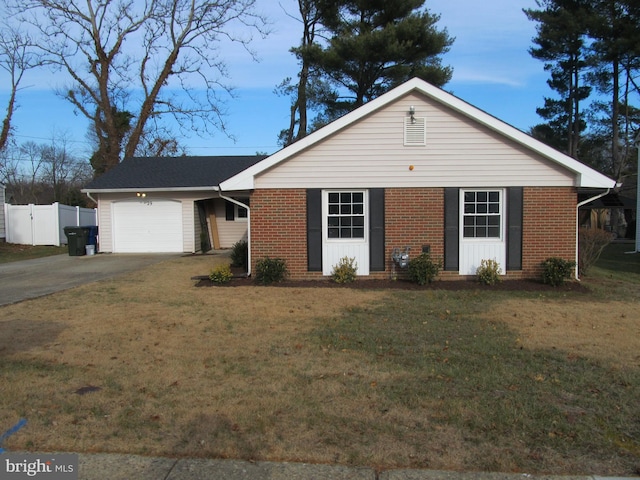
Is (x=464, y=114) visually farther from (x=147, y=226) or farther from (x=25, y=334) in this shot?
(x=147, y=226)

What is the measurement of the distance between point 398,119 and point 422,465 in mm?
9738

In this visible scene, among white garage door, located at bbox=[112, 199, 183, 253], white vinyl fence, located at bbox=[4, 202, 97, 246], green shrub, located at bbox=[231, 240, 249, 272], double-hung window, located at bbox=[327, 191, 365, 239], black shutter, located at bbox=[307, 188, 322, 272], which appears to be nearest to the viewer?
black shutter, located at bbox=[307, 188, 322, 272]

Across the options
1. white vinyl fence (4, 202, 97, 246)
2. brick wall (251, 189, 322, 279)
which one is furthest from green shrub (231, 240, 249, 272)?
white vinyl fence (4, 202, 97, 246)

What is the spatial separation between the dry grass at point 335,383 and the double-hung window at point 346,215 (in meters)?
3.45

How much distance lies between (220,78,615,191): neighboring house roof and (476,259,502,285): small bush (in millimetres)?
2713

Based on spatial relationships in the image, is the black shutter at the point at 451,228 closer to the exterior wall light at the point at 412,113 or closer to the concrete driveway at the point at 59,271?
the exterior wall light at the point at 412,113

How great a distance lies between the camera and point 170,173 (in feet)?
69.7

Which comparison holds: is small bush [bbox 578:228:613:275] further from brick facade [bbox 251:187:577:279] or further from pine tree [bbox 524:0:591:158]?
pine tree [bbox 524:0:591:158]

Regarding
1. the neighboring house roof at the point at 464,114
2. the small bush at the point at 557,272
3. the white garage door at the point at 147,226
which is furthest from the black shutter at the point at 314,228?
the white garage door at the point at 147,226

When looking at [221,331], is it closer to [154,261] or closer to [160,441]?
[160,441]

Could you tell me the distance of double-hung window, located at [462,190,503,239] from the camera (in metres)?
12.5

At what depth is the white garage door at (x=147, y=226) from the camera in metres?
20.1

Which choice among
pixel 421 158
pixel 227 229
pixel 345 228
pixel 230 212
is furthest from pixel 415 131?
pixel 227 229

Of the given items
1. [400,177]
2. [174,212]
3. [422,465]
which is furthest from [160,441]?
[174,212]
